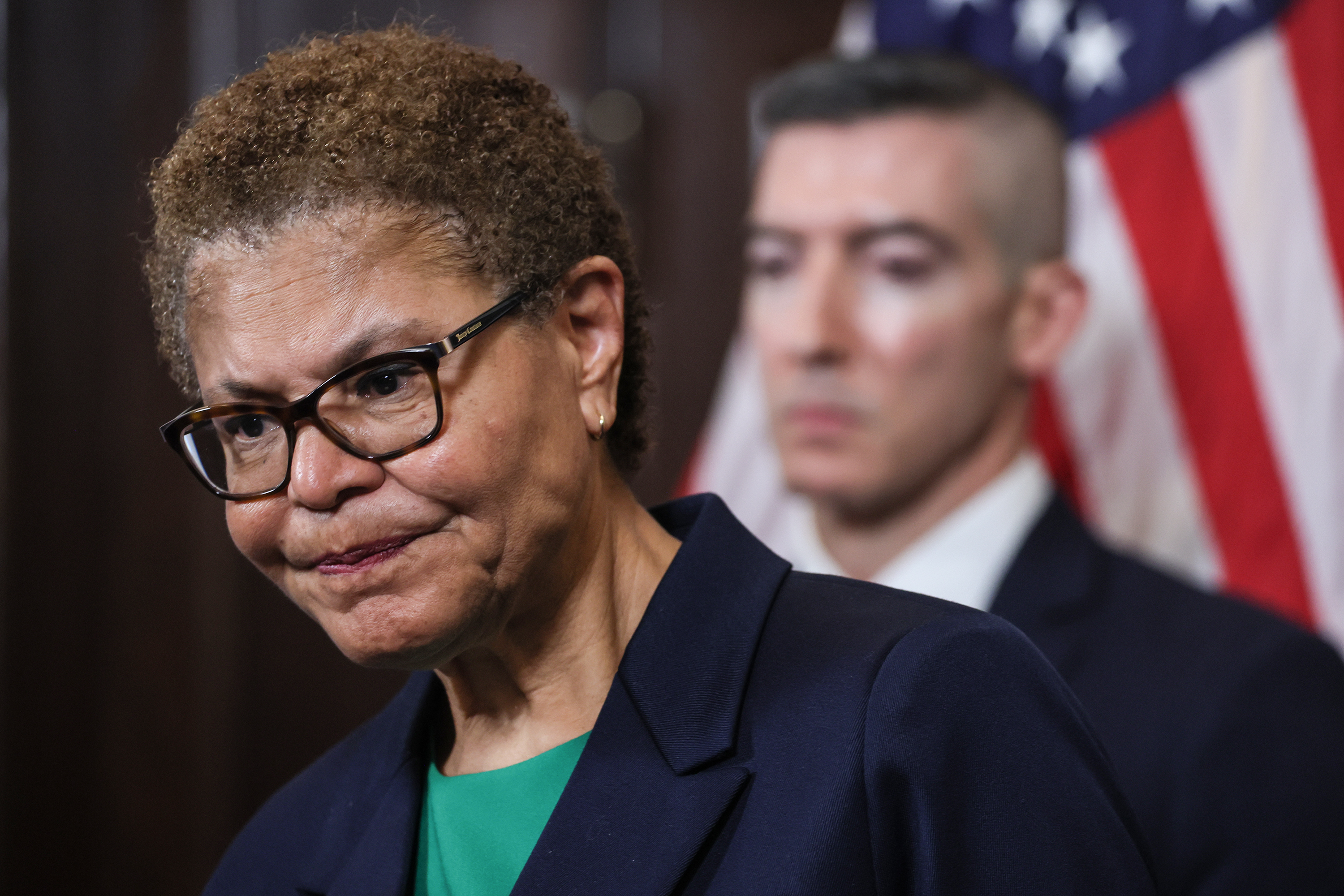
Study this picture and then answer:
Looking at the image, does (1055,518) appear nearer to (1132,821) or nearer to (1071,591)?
(1071,591)

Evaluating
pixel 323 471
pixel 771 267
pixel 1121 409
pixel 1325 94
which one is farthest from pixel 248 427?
pixel 1325 94

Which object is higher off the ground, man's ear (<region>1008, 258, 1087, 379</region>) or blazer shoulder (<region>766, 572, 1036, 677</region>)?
man's ear (<region>1008, 258, 1087, 379</region>)

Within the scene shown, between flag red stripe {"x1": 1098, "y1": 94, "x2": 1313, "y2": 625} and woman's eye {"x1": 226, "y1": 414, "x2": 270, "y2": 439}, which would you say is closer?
woman's eye {"x1": 226, "y1": 414, "x2": 270, "y2": 439}

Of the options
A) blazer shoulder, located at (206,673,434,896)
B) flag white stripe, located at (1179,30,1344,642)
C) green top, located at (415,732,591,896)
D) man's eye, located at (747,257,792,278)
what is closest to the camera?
green top, located at (415,732,591,896)

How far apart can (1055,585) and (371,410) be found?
1.14 meters

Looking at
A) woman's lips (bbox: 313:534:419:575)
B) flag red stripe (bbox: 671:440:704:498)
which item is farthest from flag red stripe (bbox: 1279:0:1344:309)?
woman's lips (bbox: 313:534:419:575)

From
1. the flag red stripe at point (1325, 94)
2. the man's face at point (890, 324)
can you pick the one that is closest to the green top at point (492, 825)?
the man's face at point (890, 324)

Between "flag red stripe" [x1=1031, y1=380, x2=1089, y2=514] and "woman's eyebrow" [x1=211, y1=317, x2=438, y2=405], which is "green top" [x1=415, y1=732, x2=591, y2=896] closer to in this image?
"woman's eyebrow" [x1=211, y1=317, x2=438, y2=405]

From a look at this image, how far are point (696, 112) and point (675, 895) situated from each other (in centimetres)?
209

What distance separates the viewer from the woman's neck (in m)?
0.95

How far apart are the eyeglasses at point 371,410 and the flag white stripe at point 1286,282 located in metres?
1.75

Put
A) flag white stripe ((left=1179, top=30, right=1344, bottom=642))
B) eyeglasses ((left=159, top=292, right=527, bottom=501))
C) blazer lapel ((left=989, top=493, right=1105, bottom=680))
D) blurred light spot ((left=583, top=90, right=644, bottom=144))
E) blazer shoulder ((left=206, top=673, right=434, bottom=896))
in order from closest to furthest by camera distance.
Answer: eyeglasses ((left=159, top=292, right=527, bottom=501)) → blazer shoulder ((left=206, top=673, right=434, bottom=896)) → blazer lapel ((left=989, top=493, right=1105, bottom=680)) → flag white stripe ((left=1179, top=30, right=1344, bottom=642)) → blurred light spot ((left=583, top=90, right=644, bottom=144))

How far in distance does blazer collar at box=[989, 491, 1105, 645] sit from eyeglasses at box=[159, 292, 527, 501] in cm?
100

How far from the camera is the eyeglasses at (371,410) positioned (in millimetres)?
806
